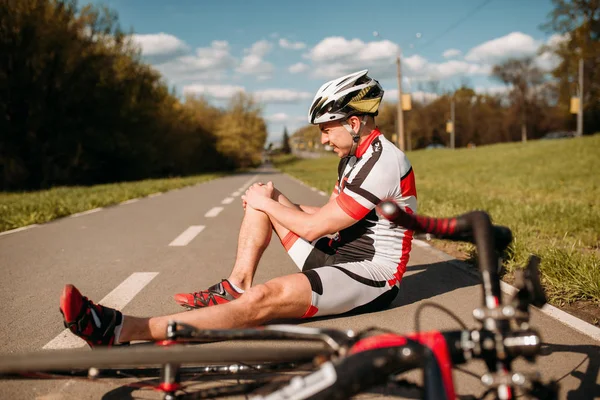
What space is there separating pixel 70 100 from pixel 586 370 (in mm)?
29049

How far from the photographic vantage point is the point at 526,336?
141 centimetres

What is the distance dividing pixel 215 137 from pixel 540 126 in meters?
44.4

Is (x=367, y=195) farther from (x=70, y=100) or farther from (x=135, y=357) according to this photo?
(x=70, y=100)

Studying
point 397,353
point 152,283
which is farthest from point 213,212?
point 397,353

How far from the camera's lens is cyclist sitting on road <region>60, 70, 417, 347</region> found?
263 centimetres

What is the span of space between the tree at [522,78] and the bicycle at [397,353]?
225 ft

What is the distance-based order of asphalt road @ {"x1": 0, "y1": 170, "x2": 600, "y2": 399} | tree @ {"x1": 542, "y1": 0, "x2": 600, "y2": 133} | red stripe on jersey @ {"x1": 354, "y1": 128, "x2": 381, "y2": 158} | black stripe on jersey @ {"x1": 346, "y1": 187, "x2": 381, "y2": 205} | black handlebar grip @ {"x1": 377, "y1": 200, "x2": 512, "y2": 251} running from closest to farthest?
1. black handlebar grip @ {"x1": 377, "y1": 200, "x2": 512, "y2": 251}
2. asphalt road @ {"x1": 0, "y1": 170, "x2": 600, "y2": 399}
3. black stripe on jersey @ {"x1": 346, "y1": 187, "x2": 381, "y2": 205}
4. red stripe on jersey @ {"x1": 354, "y1": 128, "x2": 381, "y2": 158}
5. tree @ {"x1": 542, "y1": 0, "x2": 600, "y2": 133}

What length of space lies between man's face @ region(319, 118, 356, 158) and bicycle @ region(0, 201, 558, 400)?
1830 mm

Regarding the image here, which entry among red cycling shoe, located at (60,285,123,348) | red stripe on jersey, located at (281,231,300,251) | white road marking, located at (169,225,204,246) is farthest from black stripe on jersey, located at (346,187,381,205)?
white road marking, located at (169,225,204,246)

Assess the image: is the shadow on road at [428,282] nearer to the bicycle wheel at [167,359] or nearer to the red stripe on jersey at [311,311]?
the red stripe on jersey at [311,311]

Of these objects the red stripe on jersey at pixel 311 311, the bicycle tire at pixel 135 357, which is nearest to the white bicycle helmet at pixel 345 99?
the red stripe on jersey at pixel 311 311

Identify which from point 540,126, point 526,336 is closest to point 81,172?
point 526,336

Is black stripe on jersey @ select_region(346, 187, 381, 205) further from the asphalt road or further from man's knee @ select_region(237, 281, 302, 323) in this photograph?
the asphalt road

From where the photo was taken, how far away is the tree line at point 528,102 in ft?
146
